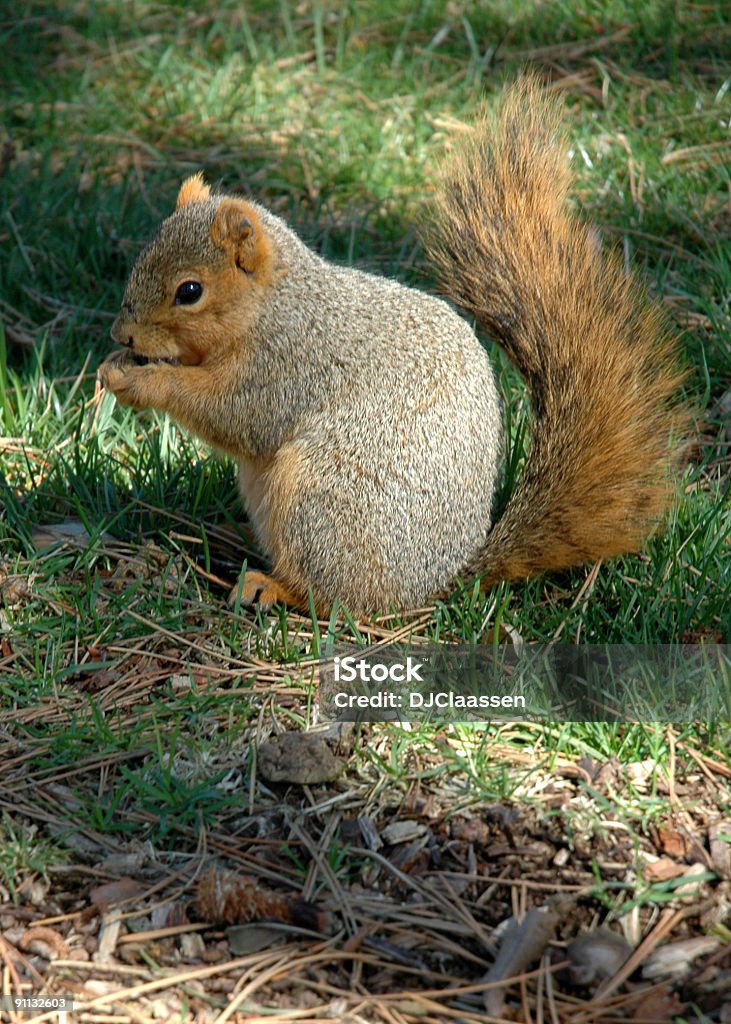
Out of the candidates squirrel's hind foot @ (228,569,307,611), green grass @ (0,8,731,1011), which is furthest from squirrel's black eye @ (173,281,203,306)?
squirrel's hind foot @ (228,569,307,611)

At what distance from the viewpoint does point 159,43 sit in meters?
4.50

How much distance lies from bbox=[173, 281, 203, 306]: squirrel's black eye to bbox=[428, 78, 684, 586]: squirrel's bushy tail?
50 centimetres

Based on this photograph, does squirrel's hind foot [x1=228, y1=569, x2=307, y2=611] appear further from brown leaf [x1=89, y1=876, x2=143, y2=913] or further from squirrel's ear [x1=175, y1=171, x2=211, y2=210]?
squirrel's ear [x1=175, y1=171, x2=211, y2=210]

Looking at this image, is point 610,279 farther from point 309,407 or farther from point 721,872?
point 721,872

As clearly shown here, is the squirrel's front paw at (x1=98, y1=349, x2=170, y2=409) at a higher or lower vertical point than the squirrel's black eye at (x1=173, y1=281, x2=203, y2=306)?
lower

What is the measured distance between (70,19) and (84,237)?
1.51 meters

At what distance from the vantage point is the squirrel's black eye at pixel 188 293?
2.48 m

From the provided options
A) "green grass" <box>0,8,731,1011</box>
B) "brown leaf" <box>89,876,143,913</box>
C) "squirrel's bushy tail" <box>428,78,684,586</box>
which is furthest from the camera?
"squirrel's bushy tail" <box>428,78,684,586</box>

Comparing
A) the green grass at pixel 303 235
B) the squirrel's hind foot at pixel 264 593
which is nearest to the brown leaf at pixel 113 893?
the green grass at pixel 303 235

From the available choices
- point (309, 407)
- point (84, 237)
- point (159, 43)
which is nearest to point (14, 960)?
point (309, 407)

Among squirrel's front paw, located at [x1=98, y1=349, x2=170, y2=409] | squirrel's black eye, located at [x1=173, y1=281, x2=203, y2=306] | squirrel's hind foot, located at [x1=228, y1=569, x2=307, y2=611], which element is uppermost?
squirrel's black eye, located at [x1=173, y1=281, x2=203, y2=306]

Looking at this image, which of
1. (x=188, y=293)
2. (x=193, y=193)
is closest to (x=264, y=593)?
(x=188, y=293)

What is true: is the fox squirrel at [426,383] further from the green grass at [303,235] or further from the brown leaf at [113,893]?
the brown leaf at [113,893]

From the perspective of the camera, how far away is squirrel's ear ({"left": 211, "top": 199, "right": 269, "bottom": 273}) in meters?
2.46
